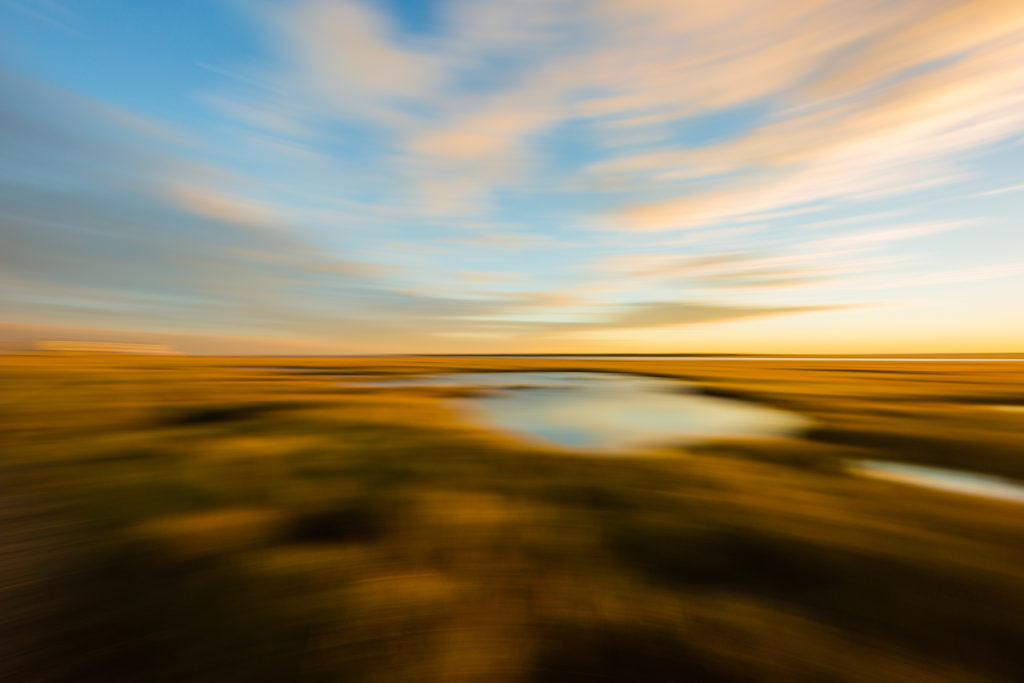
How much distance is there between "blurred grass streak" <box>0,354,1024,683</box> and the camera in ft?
10.00

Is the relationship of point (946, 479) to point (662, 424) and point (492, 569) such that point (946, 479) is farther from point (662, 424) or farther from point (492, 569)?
point (492, 569)

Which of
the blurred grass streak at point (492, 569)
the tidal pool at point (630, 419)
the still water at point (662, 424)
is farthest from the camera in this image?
the tidal pool at point (630, 419)

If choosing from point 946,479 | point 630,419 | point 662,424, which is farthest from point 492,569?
point 630,419

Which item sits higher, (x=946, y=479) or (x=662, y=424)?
(x=946, y=479)

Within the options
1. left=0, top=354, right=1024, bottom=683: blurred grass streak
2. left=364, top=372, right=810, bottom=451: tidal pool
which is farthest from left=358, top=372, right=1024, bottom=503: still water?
left=0, top=354, right=1024, bottom=683: blurred grass streak

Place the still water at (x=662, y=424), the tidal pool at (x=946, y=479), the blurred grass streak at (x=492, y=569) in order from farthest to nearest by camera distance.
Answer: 1. the still water at (x=662, y=424)
2. the tidal pool at (x=946, y=479)
3. the blurred grass streak at (x=492, y=569)

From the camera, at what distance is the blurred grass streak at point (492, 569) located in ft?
10.00

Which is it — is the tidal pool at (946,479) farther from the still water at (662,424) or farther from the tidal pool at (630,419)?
the tidal pool at (630,419)

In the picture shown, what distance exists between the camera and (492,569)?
14.3ft

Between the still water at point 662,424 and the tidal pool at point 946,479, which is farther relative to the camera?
the still water at point 662,424

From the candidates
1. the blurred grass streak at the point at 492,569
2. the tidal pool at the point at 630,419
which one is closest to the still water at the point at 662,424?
the tidal pool at the point at 630,419

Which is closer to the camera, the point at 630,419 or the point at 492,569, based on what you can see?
the point at 492,569

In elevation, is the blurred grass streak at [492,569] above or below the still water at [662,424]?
above

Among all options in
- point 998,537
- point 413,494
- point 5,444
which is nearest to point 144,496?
point 413,494
